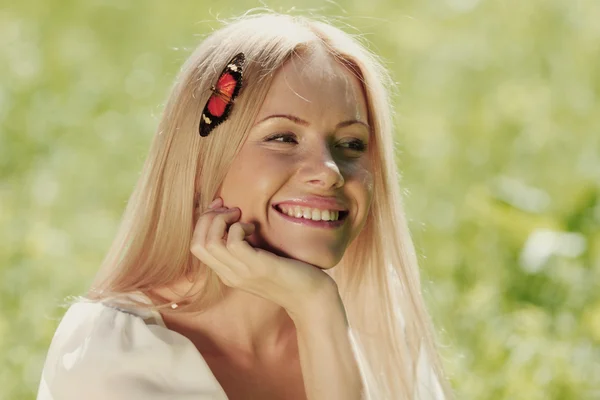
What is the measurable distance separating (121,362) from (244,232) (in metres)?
0.32

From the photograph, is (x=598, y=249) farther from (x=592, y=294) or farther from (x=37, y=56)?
(x=37, y=56)

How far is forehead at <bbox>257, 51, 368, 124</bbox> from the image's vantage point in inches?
76.5

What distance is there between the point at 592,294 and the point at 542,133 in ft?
3.53

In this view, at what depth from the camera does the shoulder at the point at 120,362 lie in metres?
1.86

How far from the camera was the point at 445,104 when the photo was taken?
4977 mm

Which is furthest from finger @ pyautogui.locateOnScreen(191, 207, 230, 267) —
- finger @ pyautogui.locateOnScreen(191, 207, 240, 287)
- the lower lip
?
the lower lip

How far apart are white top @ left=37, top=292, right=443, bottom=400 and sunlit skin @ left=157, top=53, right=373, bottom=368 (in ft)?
0.43

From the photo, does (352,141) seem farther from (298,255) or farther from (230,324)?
Result: (230,324)

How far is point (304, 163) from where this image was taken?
193 centimetres

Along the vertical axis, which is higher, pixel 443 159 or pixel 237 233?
pixel 237 233

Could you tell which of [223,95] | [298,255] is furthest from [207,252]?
[223,95]

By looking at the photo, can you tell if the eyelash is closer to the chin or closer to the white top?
the chin

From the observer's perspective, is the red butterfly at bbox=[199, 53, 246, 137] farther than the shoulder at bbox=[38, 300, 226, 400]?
Yes

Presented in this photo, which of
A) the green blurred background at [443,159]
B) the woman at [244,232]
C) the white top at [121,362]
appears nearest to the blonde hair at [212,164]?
the woman at [244,232]
